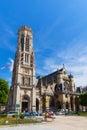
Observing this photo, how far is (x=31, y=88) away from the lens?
63062mm

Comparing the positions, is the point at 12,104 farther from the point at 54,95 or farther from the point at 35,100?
the point at 54,95

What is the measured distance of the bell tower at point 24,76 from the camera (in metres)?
59.7

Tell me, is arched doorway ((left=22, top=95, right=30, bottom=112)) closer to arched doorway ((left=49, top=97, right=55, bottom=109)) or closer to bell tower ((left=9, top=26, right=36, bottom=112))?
bell tower ((left=9, top=26, right=36, bottom=112))

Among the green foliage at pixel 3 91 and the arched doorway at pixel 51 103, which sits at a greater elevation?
the green foliage at pixel 3 91

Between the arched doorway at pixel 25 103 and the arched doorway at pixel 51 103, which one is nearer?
the arched doorway at pixel 25 103

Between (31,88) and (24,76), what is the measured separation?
18.4 ft

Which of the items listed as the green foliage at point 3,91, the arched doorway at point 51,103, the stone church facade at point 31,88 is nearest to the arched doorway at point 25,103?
the stone church facade at point 31,88

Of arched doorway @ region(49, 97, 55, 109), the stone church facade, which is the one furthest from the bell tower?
arched doorway @ region(49, 97, 55, 109)

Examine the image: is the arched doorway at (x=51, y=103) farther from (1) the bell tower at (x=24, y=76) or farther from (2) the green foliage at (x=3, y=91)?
(2) the green foliage at (x=3, y=91)

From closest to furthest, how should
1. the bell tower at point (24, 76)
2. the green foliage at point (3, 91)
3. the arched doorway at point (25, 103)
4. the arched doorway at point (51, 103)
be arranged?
the green foliage at point (3, 91) → the bell tower at point (24, 76) → the arched doorway at point (25, 103) → the arched doorway at point (51, 103)

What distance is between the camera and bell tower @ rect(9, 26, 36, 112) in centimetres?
5967

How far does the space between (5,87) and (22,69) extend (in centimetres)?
2361

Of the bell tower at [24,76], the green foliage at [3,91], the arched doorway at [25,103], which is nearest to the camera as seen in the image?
the green foliage at [3,91]

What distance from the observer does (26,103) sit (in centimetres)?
6150
